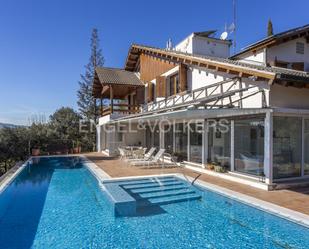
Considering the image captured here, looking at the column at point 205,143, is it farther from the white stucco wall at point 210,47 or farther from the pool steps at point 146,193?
the white stucco wall at point 210,47

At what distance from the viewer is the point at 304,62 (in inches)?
679

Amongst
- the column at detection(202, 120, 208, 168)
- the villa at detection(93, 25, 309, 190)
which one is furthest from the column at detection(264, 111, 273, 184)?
the column at detection(202, 120, 208, 168)

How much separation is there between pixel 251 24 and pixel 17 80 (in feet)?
86.4

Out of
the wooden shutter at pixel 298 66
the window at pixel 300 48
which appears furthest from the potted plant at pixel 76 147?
the window at pixel 300 48

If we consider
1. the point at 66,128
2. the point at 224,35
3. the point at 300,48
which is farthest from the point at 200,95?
the point at 66,128

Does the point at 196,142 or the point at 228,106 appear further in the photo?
the point at 196,142

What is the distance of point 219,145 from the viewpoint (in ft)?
50.4

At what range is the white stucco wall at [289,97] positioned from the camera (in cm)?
1155

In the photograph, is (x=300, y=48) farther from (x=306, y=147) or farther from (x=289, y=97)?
(x=306, y=147)

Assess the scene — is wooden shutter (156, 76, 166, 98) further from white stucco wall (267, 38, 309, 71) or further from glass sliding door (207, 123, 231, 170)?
white stucco wall (267, 38, 309, 71)

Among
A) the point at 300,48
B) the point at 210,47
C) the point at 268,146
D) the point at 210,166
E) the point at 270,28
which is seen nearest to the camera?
the point at 268,146

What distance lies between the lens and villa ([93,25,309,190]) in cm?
1164

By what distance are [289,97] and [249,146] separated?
9.64 feet

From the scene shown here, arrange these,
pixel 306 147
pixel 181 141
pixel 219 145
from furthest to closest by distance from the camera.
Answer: pixel 181 141 → pixel 219 145 → pixel 306 147
